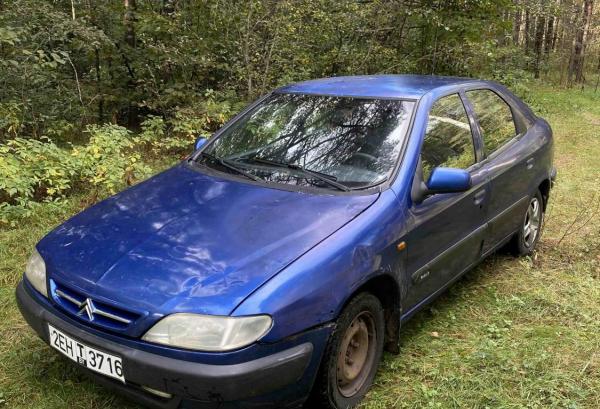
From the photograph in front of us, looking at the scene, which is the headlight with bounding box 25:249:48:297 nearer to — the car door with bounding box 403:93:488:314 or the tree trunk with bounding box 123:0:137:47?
the car door with bounding box 403:93:488:314

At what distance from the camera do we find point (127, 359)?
210 centimetres

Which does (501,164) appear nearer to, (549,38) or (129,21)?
(129,21)

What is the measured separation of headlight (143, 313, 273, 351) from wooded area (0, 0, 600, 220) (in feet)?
11.1

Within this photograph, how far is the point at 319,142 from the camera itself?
3.19 meters

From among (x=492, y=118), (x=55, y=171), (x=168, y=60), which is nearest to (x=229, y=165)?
(x=492, y=118)

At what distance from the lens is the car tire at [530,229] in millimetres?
4410

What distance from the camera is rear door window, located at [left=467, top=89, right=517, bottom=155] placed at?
3.82 metres

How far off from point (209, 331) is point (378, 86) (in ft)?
7.01

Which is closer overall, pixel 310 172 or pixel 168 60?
pixel 310 172

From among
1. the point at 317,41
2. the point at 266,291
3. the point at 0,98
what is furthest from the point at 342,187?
the point at 317,41

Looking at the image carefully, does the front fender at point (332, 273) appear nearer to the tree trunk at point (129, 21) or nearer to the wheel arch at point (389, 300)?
the wheel arch at point (389, 300)

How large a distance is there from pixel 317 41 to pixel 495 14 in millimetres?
3624

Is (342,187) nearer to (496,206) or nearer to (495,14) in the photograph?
(496,206)

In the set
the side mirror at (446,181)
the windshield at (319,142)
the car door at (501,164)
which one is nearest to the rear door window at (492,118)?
the car door at (501,164)
